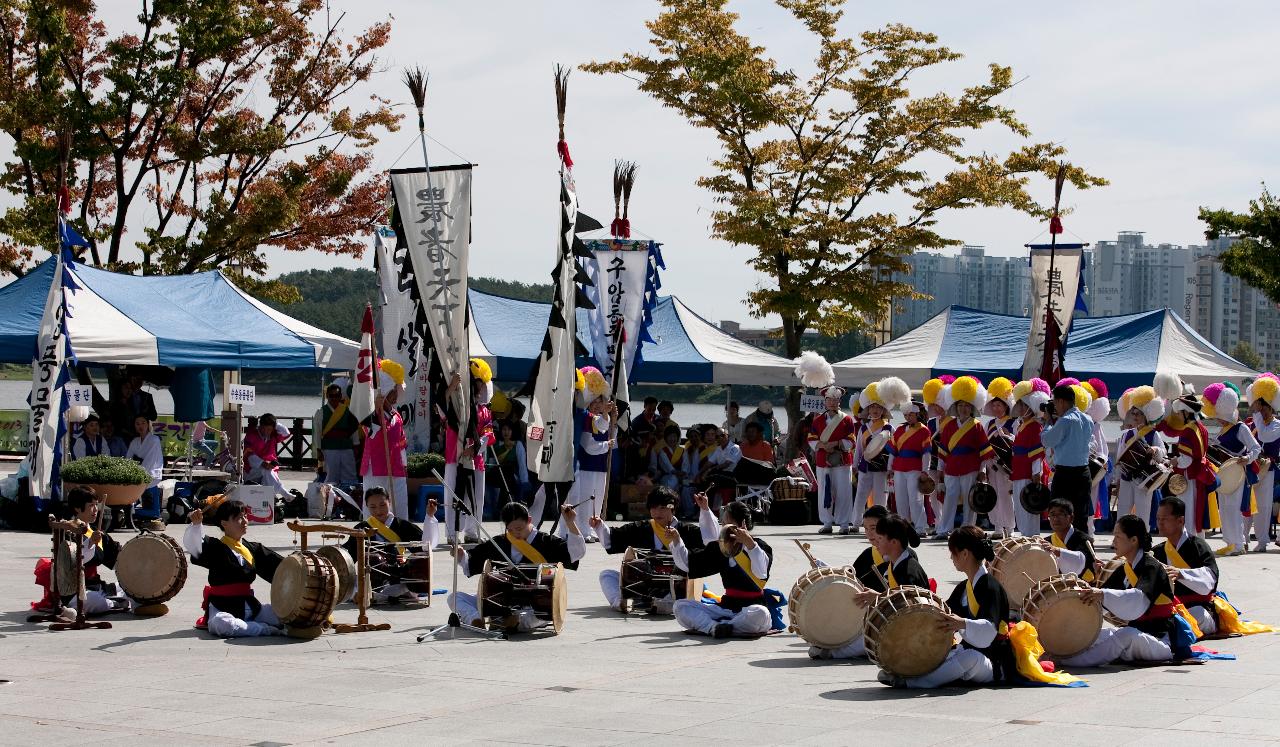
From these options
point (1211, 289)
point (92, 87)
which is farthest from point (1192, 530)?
point (1211, 289)

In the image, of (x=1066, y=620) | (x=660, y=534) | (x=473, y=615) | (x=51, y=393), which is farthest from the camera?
(x=51, y=393)

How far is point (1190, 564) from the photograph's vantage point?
9695mm

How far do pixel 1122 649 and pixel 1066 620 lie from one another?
0.44m

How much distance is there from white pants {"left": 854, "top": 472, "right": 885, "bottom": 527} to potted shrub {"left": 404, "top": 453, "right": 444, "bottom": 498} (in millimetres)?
4912

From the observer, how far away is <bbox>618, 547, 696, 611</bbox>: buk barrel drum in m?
11.0

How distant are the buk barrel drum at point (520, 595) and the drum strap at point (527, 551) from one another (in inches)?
10.2

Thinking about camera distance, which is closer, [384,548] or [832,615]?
[832,615]

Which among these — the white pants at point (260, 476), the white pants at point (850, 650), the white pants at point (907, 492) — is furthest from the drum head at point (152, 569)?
the white pants at point (907, 492)

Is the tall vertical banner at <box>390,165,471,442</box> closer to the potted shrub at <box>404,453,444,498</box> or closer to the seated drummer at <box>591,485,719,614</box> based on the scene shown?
the seated drummer at <box>591,485,719,614</box>

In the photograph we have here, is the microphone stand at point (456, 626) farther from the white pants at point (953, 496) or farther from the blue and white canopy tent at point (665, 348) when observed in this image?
the blue and white canopy tent at point (665, 348)

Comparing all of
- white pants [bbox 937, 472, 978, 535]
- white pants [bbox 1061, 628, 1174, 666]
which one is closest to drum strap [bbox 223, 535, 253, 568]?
white pants [bbox 1061, 628, 1174, 666]

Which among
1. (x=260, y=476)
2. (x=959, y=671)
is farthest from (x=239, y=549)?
(x=260, y=476)

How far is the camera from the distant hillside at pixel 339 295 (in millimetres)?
Answer: 37656

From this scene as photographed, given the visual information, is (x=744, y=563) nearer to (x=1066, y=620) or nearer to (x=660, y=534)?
(x=660, y=534)
